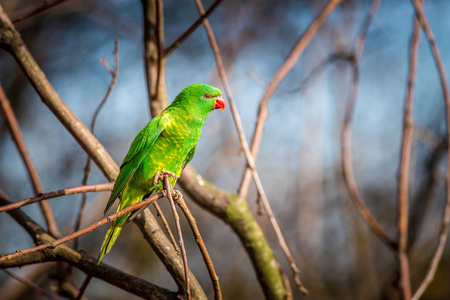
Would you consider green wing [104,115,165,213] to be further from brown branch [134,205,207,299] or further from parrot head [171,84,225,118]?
brown branch [134,205,207,299]

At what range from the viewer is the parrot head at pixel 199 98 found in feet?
5.50

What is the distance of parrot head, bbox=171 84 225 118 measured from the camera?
1676 mm

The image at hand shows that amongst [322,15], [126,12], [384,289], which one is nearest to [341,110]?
[384,289]

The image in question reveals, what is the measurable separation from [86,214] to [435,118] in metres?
4.01

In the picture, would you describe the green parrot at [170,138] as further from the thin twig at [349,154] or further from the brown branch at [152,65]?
the thin twig at [349,154]

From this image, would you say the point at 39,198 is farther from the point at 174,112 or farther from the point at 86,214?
the point at 86,214

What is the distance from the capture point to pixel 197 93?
1.68 m

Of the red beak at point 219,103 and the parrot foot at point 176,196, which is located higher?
the red beak at point 219,103

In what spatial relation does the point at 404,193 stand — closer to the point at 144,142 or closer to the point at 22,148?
the point at 144,142

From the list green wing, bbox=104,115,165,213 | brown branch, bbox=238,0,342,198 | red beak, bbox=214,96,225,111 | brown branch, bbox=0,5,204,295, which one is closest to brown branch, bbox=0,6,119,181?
brown branch, bbox=0,5,204,295

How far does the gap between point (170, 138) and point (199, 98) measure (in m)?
0.24

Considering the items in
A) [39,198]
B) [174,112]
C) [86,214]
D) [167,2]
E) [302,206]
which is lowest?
[39,198]

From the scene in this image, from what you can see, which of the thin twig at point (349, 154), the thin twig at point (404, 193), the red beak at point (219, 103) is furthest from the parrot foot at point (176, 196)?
the thin twig at point (404, 193)

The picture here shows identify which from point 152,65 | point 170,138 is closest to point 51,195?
point 170,138
